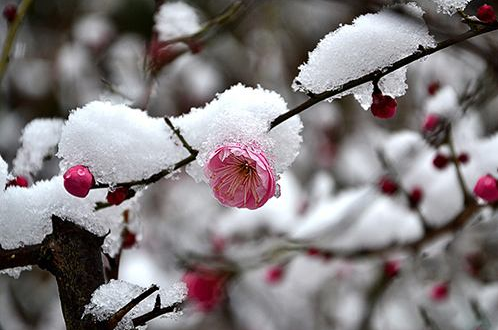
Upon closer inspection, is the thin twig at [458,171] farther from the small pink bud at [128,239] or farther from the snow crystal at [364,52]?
the small pink bud at [128,239]

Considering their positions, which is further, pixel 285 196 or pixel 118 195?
pixel 285 196

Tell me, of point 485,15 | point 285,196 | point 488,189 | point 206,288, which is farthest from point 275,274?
point 485,15

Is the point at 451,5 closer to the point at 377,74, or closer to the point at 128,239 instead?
the point at 377,74

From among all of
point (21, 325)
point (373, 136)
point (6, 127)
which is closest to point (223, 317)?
point (21, 325)

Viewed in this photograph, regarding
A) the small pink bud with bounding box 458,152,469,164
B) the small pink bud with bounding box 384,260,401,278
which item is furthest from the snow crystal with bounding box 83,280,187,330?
the small pink bud with bounding box 384,260,401,278

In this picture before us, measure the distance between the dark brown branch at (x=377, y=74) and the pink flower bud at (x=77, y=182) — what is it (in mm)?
336

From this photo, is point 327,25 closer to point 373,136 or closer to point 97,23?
point 373,136

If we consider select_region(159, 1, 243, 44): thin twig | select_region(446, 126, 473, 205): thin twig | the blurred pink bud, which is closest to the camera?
select_region(159, 1, 243, 44): thin twig

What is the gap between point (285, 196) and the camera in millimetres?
3484

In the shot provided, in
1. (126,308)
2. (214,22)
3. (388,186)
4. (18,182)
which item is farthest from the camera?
(388,186)

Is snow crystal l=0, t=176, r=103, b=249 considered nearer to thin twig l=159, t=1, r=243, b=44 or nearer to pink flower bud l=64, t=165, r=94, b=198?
pink flower bud l=64, t=165, r=94, b=198

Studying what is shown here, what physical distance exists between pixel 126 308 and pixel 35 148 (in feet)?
2.07

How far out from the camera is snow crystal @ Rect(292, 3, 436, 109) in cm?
114

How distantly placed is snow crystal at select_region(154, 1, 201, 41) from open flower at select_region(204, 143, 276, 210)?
839 mm
